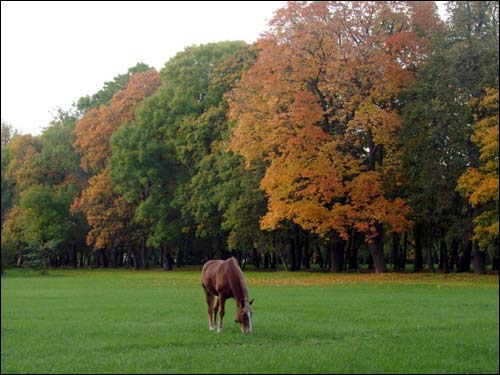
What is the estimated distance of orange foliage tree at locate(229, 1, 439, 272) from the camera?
38.1 meters

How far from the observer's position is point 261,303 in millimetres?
24781

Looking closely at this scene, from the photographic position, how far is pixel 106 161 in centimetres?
6806

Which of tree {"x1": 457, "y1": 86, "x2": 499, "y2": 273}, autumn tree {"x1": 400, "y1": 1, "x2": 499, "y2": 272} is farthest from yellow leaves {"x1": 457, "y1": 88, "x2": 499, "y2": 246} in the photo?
autumn tree {"x1": 400, "y1": 1, "x2": 499, "y2": 272}

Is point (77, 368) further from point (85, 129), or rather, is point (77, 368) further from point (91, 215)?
point (85, 129)

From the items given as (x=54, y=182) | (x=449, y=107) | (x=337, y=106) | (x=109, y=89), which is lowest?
(x=449, y=107)

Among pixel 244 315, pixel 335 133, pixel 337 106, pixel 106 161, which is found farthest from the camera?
pixel 106 161

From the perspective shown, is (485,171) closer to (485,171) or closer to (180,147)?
(485,171)

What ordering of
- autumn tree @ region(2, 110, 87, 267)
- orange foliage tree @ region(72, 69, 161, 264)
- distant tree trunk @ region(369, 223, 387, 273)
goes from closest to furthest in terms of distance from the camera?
distant tree trunk @ region(369, 223, 387, 273), orange foliage tree @ region(72, 69, 161, 264), autumn tree @ region(2, 110, 87, 267)

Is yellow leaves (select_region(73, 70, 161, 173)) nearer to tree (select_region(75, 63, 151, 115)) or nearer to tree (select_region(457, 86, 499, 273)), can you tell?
tree (select_region(75, 63, 151, 115))

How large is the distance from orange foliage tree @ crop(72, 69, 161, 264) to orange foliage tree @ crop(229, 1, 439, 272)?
27.7 meters

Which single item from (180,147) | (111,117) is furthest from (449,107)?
(111,117)

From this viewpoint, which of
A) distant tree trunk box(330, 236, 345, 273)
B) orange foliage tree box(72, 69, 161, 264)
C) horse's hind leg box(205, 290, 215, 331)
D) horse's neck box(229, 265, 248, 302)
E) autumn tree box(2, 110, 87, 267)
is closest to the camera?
horse's neck box(229, 265, 248, 302)

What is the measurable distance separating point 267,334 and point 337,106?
1040 inches

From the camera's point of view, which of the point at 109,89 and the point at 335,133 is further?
the point at 109,89
